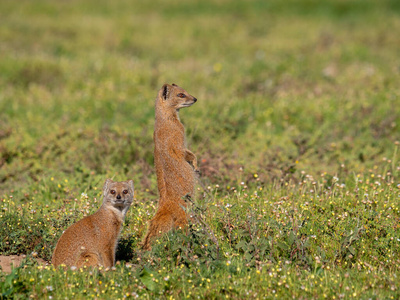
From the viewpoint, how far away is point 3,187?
27.6 feet

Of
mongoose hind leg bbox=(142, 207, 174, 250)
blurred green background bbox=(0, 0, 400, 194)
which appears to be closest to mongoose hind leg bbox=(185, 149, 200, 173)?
mongoose hind leg bbox=(142, 207, 174, 250)

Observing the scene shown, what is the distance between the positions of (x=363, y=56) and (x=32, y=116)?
9.40 meters

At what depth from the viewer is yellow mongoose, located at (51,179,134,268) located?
5.16 m

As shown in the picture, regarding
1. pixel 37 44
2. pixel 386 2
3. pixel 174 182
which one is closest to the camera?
pixel 174 182

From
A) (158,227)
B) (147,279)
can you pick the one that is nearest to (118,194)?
(158,227)

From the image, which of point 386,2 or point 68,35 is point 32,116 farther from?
point 386,2

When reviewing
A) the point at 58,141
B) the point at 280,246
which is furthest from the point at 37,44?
the point at 280,246

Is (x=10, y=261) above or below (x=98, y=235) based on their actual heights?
below

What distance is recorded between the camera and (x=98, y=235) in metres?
5.34

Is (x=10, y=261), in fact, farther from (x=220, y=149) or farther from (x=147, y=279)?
(x=220, y=149)

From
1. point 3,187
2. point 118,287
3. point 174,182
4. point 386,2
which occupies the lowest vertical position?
point 3,187

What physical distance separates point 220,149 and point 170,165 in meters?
3.23

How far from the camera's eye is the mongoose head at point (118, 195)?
18.2 ft

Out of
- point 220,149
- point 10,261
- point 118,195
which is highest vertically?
point 118,195
